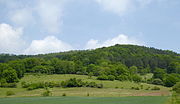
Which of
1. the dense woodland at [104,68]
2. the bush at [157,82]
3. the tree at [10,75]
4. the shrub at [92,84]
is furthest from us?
the bush at [157,82]

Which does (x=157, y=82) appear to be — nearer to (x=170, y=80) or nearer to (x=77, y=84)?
(x=170, y=80)

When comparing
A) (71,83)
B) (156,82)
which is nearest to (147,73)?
(156,82)

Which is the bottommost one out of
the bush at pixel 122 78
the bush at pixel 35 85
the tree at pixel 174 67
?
the bush at pixel 35 85

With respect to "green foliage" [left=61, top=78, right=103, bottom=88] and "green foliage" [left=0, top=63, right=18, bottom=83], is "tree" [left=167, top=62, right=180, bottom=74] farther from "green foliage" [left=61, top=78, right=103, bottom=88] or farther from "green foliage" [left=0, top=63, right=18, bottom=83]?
"green foliage" [left=0, top=63, right=18, bottom=83]

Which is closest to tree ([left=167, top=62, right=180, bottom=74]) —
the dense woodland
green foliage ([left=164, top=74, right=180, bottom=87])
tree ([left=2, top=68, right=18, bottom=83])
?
the dense woodland

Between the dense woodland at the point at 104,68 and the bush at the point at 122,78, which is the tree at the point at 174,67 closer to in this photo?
the dense woodland at the point at 104,68

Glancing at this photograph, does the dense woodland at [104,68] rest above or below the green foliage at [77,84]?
above

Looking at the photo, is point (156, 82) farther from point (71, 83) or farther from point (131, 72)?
point (71, 83)

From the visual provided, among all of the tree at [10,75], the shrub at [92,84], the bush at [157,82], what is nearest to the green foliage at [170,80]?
the bush at [157,82]

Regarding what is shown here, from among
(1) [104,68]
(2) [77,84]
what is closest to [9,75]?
(2) [77,84]

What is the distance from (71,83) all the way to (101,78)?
2721 centimetres

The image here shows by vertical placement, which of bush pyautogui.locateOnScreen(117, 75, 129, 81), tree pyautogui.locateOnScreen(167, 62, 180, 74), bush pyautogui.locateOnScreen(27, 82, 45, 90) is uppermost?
tree pyautogui.locateOnScreen(167, 62, 180, 74)

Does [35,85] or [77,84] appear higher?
[77,84]

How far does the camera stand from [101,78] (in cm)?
14025
